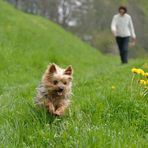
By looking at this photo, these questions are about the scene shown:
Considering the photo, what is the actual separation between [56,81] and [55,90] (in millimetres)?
121

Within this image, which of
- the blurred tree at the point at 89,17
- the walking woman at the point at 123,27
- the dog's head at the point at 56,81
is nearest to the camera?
the dog's head at the point at 56,81

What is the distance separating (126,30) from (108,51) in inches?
2106

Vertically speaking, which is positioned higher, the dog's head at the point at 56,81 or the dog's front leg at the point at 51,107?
the dog's head at the point at 56,81

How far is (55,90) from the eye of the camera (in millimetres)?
6887

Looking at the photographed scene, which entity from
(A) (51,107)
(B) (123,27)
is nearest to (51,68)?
(A) (51,107)

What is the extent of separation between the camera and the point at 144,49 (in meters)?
76.3

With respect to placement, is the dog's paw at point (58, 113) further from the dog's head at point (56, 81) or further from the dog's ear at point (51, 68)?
the dog's ear at point (51, 68)

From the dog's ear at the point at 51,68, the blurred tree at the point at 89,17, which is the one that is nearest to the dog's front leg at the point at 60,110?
the dog's ear at the point at 51,68

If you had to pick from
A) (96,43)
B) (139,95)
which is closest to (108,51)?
(96,43)

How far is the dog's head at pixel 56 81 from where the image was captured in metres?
6.85

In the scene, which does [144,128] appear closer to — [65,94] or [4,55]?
[65,94]

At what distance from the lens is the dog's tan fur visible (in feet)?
22.6

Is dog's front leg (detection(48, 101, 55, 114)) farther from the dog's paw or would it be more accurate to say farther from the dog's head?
the dog's head

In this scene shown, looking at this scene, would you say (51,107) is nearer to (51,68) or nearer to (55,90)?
(55,90)
